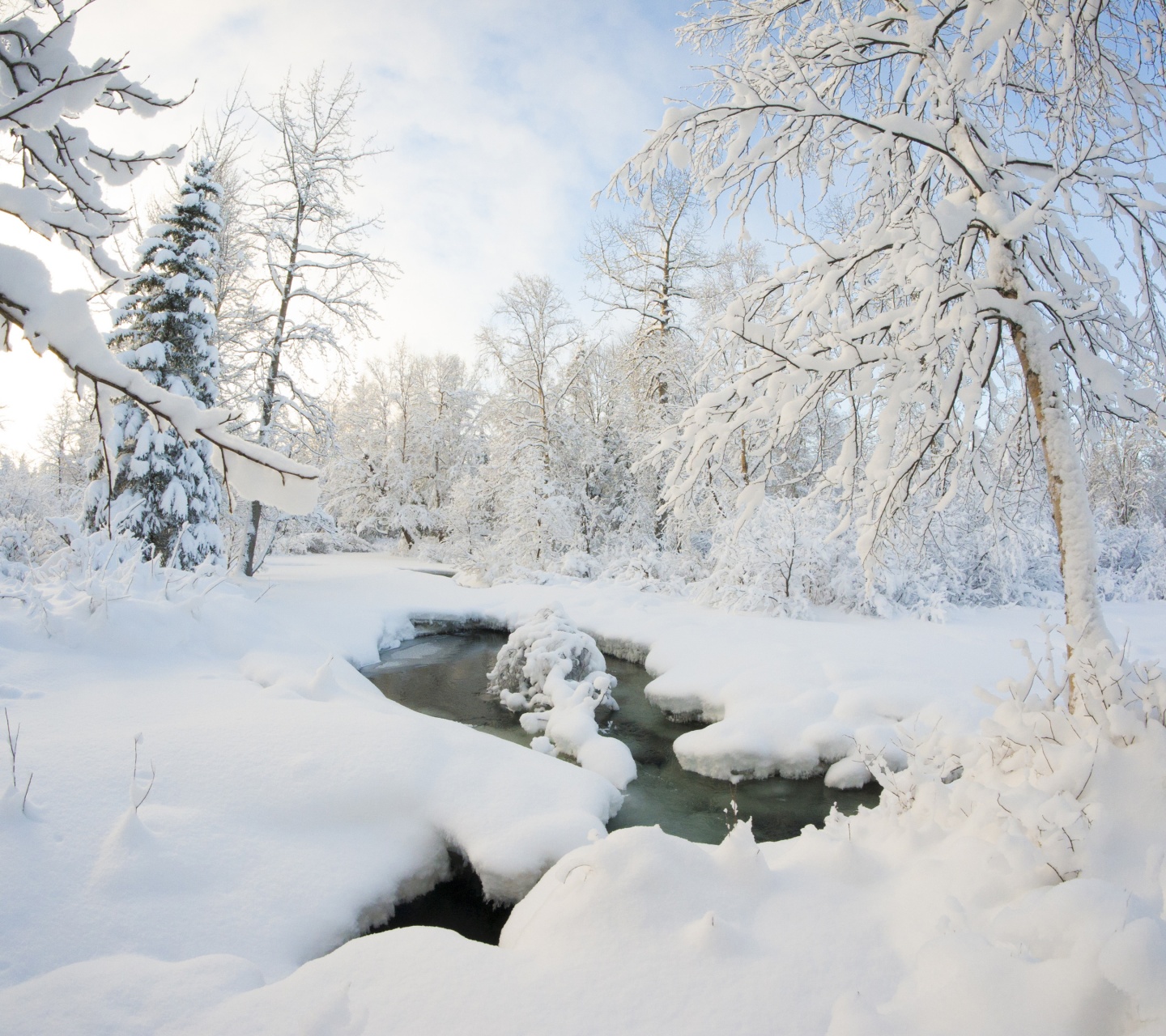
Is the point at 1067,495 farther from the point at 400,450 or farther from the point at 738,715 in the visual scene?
the point at 400,450

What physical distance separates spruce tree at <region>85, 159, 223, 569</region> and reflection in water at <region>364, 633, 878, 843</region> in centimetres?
459

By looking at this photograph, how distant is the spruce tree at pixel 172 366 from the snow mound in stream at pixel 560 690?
20.0 ft

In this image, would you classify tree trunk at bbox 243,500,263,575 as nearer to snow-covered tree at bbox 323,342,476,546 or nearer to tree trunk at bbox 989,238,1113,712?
snow-covered tree at bbox 323,342,476,546

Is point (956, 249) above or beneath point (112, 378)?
above

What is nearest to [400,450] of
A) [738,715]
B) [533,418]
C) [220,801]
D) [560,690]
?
[533,418]

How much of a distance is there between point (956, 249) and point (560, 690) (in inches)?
231

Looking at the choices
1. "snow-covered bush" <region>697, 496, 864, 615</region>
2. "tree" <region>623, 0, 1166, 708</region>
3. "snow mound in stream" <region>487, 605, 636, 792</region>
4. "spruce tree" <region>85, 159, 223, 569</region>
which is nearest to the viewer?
"tree" <region>623, 0, 1166, 708</region>

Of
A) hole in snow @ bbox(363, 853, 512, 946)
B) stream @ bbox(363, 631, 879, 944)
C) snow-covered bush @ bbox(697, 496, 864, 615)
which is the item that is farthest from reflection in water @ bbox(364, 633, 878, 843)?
snow-covered bush @ bbox(697, 496, 864, 615)

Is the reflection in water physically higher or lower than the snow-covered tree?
lower

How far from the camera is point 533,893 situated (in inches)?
108

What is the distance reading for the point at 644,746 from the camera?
6453 mm

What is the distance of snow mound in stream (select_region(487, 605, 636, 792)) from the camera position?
5.72 metres

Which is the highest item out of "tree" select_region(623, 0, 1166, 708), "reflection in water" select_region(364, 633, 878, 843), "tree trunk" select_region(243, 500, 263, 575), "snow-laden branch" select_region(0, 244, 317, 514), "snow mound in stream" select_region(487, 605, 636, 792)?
"tree" select_region(623, 0, 1166, 708)

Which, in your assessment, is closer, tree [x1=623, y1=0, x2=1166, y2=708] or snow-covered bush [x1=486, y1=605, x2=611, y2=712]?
tree [x1=623, y1=0, x2=1166, y2=708]
